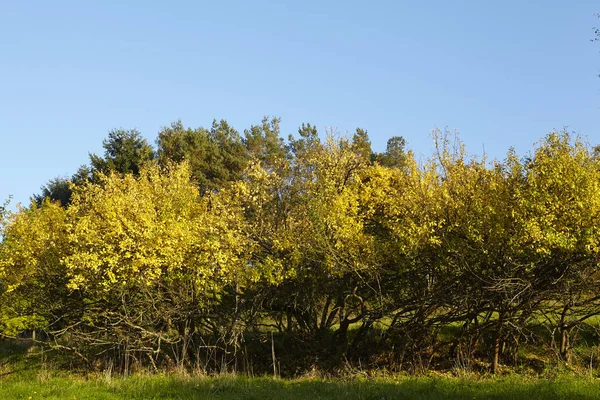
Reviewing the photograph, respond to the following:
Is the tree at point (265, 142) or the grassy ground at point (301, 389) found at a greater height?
the tree at point (265, 142)

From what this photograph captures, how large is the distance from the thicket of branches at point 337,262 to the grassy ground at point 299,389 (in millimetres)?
2688

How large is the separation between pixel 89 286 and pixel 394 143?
4673cm

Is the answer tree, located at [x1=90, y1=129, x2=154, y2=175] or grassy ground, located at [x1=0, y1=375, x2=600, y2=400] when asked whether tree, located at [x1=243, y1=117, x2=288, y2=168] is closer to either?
tree, located at [x1=90, y1=129, x2=154, y2=175]

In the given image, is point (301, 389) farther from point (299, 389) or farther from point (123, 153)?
point (123, 153)

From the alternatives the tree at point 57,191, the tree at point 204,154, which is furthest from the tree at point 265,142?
the tree at point 57,191

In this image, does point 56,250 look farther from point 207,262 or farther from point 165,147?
point 165,147

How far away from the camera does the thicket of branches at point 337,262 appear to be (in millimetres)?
14859

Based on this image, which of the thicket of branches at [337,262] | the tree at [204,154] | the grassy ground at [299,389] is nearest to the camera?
the grassy ground at [299,389]

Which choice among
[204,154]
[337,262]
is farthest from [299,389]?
[204,154]

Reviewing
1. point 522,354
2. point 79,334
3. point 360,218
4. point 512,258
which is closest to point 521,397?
point 512,258

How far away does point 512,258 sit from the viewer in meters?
15.2

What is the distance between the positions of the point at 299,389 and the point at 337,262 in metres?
5.36

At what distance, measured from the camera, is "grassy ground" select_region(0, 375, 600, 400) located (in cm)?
1041

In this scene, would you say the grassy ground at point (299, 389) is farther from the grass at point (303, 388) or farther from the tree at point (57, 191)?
the tree at point (57, 191)
